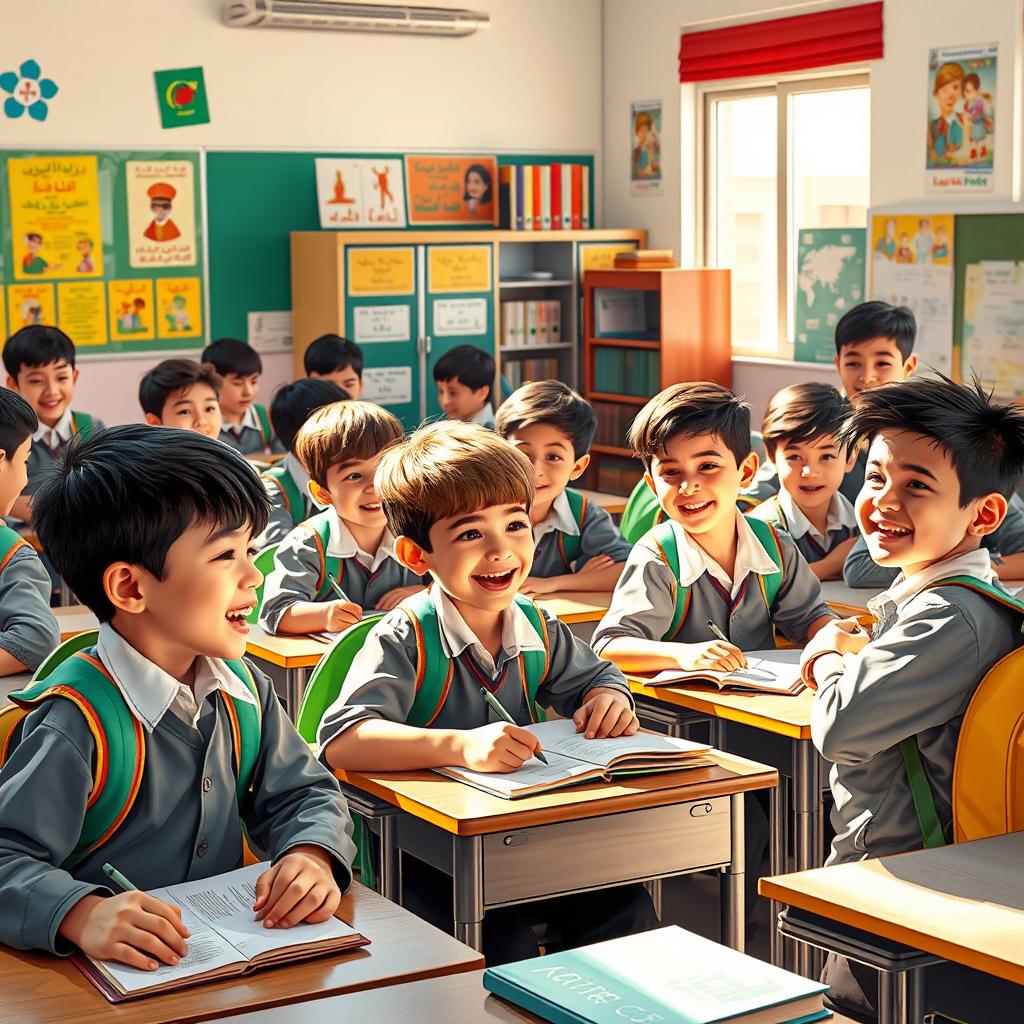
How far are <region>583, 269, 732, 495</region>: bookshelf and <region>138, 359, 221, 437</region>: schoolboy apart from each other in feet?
10.4

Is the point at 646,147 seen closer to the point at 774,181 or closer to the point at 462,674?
the point at 774,181

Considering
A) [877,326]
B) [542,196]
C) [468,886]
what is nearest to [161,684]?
[468,886]

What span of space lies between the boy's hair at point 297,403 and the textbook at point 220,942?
3282 millimetres

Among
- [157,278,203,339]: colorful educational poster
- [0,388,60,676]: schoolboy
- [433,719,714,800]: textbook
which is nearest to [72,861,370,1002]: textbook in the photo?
[433,719,714,800]: textbook

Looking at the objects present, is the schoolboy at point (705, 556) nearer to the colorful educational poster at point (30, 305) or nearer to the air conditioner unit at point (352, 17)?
the colorful educational poster at point (30, 305)

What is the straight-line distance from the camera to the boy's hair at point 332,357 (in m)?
6.38

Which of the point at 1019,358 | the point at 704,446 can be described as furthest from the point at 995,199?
the point at 704,446

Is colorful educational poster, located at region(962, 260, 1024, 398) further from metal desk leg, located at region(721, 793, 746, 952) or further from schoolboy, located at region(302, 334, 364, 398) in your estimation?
metal desk leg, located at region(721, 793, 746, 952)

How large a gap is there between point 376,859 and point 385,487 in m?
0.58

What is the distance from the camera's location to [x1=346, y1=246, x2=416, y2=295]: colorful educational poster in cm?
772

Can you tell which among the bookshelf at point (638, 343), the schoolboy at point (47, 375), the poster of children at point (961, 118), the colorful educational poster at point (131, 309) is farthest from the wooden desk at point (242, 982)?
the bookshelf at point (638, 343)

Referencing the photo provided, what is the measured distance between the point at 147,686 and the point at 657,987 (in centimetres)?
69

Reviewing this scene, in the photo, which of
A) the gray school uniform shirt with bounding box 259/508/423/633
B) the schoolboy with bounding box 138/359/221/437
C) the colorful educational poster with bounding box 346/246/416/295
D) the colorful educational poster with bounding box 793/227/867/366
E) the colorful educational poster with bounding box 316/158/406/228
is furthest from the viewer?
the colorful educational poster with bounding box 316/158/406/228

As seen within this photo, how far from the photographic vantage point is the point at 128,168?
739cm
